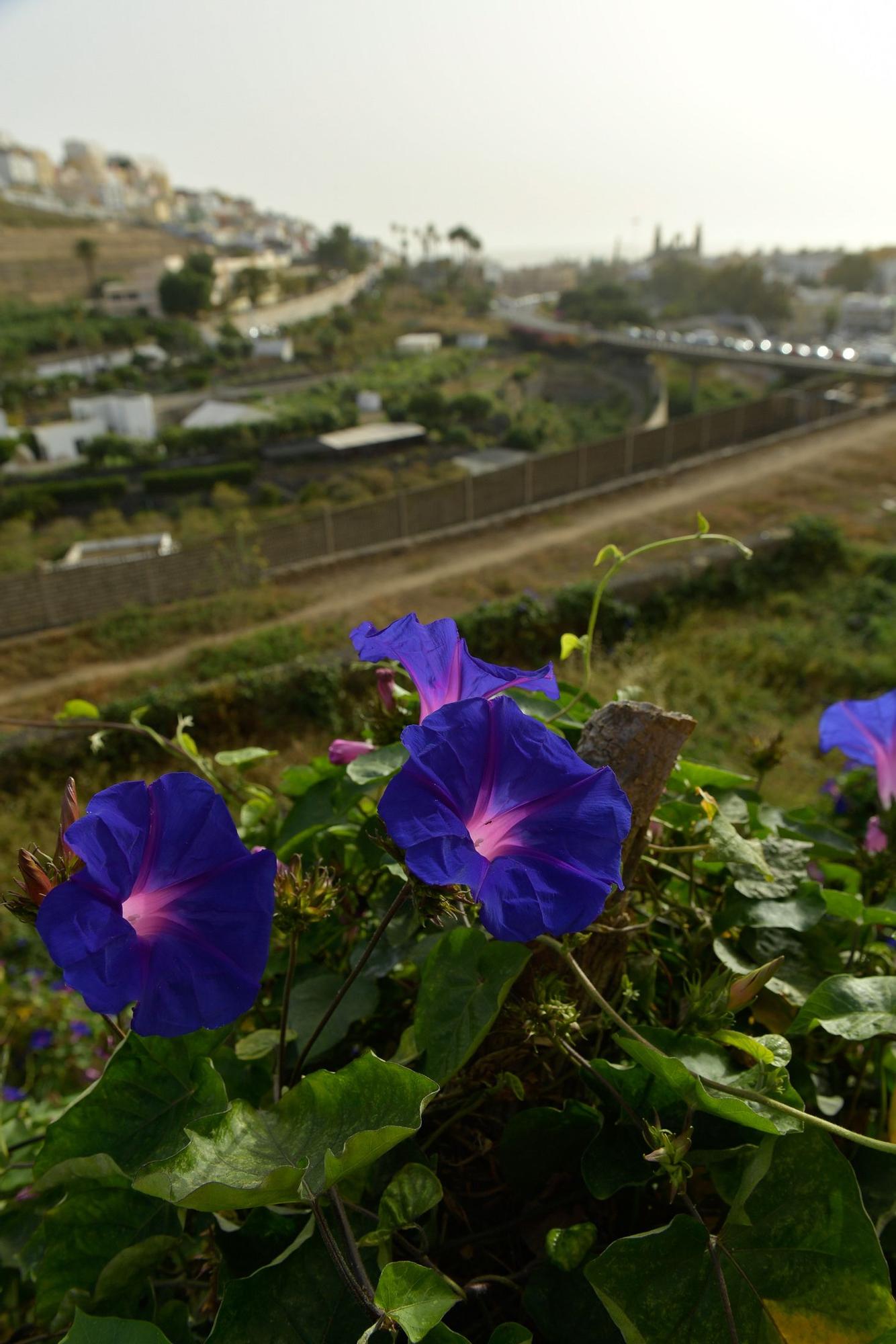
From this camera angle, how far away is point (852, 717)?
111 cm

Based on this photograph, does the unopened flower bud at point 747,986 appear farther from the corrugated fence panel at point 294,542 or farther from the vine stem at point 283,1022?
the corrugated fence panel at point 294,542

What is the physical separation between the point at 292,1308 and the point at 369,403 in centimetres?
4171

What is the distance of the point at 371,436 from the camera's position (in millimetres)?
35344

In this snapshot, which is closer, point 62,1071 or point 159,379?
point 62,1071

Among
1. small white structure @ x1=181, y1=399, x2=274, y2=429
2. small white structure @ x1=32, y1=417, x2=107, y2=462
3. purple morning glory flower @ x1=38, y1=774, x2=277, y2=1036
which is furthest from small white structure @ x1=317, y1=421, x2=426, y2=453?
purple morning glory flower @ x1=38, y1=774, x2=277, y2=1036

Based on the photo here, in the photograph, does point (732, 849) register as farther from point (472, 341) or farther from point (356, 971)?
point (472, 341)

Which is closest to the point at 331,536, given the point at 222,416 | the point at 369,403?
the point at 222,416

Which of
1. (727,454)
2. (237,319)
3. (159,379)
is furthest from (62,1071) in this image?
(237,319)

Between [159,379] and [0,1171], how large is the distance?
52.3 metres

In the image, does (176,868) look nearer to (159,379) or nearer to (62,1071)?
(62,1071)

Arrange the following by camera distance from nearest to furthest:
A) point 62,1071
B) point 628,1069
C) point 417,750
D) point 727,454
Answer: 1. point 417,750
2. point 628,1069
3. point 62,1071
4. point 727,454

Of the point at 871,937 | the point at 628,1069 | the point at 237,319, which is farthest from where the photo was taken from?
the point at 237,319

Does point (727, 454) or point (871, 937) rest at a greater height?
point (871, 937)

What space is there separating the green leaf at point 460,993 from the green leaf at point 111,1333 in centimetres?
24
